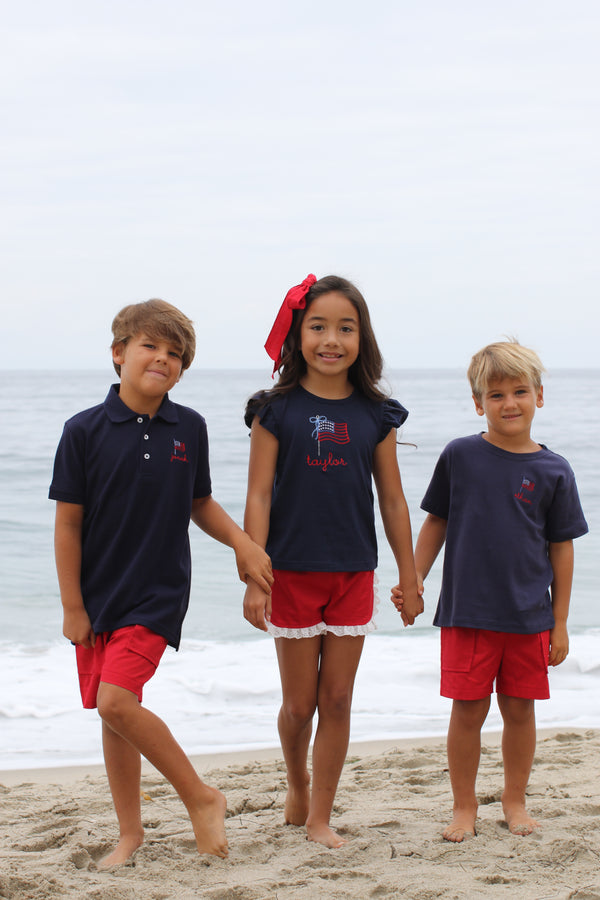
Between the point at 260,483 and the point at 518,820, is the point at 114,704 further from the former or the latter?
the point at 518,820

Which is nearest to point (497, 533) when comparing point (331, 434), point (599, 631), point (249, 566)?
point (331, 434)

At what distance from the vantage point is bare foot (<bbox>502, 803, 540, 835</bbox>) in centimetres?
302

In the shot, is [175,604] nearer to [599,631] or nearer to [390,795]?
[390,795]

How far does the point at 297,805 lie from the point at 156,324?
175cm

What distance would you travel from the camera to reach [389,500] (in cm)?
311

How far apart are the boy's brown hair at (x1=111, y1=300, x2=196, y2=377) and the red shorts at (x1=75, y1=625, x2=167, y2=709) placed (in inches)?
33.9

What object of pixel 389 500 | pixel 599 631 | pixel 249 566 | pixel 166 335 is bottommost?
pixel 599 631

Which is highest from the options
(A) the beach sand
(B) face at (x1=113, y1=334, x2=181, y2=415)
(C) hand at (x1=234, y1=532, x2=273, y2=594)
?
(B) face at (x1=113, y1=334, x2=181, y2=415)

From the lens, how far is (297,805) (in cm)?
316

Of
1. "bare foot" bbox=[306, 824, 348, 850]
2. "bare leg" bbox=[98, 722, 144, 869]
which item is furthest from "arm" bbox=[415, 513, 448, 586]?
"bare leg" bbox=[98, 722, 144, 869]

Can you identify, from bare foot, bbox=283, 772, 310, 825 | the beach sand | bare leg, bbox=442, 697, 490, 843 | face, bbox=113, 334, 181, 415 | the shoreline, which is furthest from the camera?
the shoreline

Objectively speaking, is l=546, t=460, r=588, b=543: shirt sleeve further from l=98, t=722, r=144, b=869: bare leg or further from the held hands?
l=98, t=722, r=144, b=869: bare leg

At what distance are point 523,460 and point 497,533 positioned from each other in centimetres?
27

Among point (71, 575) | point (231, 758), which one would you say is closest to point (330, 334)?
point (71, 575)
